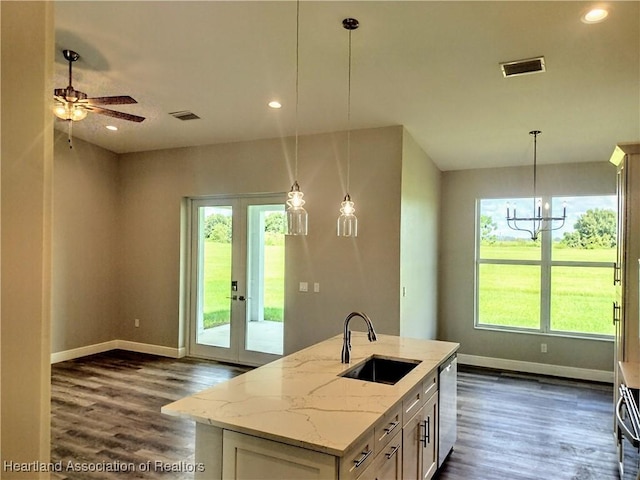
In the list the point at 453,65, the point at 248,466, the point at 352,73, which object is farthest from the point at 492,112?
the point at 248,466

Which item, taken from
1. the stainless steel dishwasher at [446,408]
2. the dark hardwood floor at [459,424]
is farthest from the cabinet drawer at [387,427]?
the dark hardwood floor at [459,424]

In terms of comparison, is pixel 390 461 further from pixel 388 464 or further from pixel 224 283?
pixel 224 283

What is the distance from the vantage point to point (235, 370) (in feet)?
18.5

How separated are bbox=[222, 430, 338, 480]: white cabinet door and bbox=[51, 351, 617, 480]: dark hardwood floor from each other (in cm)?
152

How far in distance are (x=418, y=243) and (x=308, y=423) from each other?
13.0 feet

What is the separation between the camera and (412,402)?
7.88 feet

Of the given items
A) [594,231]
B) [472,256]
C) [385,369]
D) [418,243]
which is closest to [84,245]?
[418,243]

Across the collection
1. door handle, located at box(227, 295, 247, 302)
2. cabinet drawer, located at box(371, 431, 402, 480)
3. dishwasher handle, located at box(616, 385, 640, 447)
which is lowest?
cabinet drawer, located at box(371, 431, 402, 480)

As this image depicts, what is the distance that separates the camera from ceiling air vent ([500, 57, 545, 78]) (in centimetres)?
329

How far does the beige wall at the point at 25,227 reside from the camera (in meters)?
0.60

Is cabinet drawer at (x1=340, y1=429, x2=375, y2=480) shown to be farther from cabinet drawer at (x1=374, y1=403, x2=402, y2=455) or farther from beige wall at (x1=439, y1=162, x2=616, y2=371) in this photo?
beige wall at (x1=439, y1=162, x2=616, y2=371)

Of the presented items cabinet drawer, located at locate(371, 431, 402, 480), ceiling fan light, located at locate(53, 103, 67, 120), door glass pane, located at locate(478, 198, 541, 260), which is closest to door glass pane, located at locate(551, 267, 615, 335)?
door glass pane, located at locate(478, 198, 541, 260)

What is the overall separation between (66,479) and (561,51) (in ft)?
15.4

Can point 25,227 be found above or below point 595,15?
below
